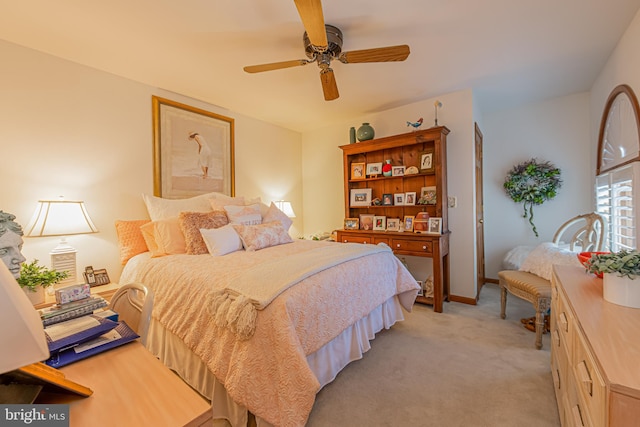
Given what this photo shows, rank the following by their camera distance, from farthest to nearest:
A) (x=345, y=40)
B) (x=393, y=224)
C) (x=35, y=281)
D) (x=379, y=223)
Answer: (x=379, y=223) → (x=393, y=224) → (x=345, y=40) → (x=35, y=281)

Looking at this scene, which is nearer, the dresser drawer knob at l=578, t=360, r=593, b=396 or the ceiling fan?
the dresser drawer knob at l=578, t=360, r=593, b=396

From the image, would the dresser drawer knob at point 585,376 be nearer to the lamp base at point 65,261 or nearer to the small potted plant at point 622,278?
the small potted plant at point 622,278

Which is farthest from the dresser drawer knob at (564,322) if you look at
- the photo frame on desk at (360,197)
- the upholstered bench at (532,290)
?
the photo frame on desk at (360,197)

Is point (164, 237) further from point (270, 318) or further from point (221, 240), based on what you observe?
point (270, 318)

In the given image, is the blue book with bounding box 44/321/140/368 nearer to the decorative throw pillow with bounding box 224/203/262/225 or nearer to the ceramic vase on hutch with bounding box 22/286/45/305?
the ceramic vase on hutch with bounding box 22/286/45/305

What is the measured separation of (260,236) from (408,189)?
2.10 metres

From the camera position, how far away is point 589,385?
33.7 inches

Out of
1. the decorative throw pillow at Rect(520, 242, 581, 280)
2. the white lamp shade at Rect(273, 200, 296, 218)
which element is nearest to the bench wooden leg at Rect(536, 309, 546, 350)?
the decorative throw pillow at Rect(520, 242, 581, 280)

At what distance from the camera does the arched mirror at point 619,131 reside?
6.79ft

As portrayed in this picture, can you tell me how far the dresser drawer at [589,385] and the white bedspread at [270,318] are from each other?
0.98 m

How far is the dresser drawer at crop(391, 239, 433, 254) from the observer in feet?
9.68

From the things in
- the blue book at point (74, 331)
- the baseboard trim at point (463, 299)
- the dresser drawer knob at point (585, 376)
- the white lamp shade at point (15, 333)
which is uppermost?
the white lamp shade at point (15, 333)

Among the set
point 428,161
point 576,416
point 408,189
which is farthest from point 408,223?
point 576,416

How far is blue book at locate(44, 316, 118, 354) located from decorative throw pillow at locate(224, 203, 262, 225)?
69.9 inches
